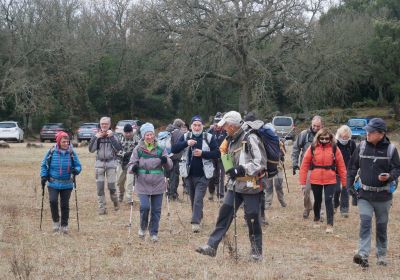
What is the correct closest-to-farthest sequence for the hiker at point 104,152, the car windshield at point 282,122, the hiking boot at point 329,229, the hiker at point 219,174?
the hiking boot at point 329,229 < the hiker at point 104,152 < the hiker at point 219,174 < the car windshield at point 282,122

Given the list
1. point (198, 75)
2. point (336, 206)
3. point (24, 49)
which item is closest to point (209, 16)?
point (198, 75)

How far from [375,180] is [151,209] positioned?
10.5 ft

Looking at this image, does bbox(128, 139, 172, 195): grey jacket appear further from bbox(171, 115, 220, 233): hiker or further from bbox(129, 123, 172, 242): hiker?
bbox(171, 115, 220, 233): hiker

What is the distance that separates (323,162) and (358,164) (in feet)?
7.31

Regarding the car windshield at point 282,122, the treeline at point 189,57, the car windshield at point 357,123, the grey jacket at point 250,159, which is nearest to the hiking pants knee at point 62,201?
the grey jacket at point 250,159

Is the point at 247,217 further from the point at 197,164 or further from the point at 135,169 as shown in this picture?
the point at 197,164

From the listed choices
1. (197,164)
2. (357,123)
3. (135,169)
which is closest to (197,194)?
(197,164)

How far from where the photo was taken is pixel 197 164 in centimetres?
956

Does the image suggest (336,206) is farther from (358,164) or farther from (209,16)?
(209,16)

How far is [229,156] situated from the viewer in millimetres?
7285

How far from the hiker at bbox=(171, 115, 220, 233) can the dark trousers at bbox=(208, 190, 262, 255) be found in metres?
2.15

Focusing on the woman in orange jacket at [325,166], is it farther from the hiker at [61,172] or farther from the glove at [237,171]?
the hiker at [61,172]

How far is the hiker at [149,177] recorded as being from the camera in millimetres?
8695

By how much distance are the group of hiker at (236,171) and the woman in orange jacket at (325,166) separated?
2 centimetres
